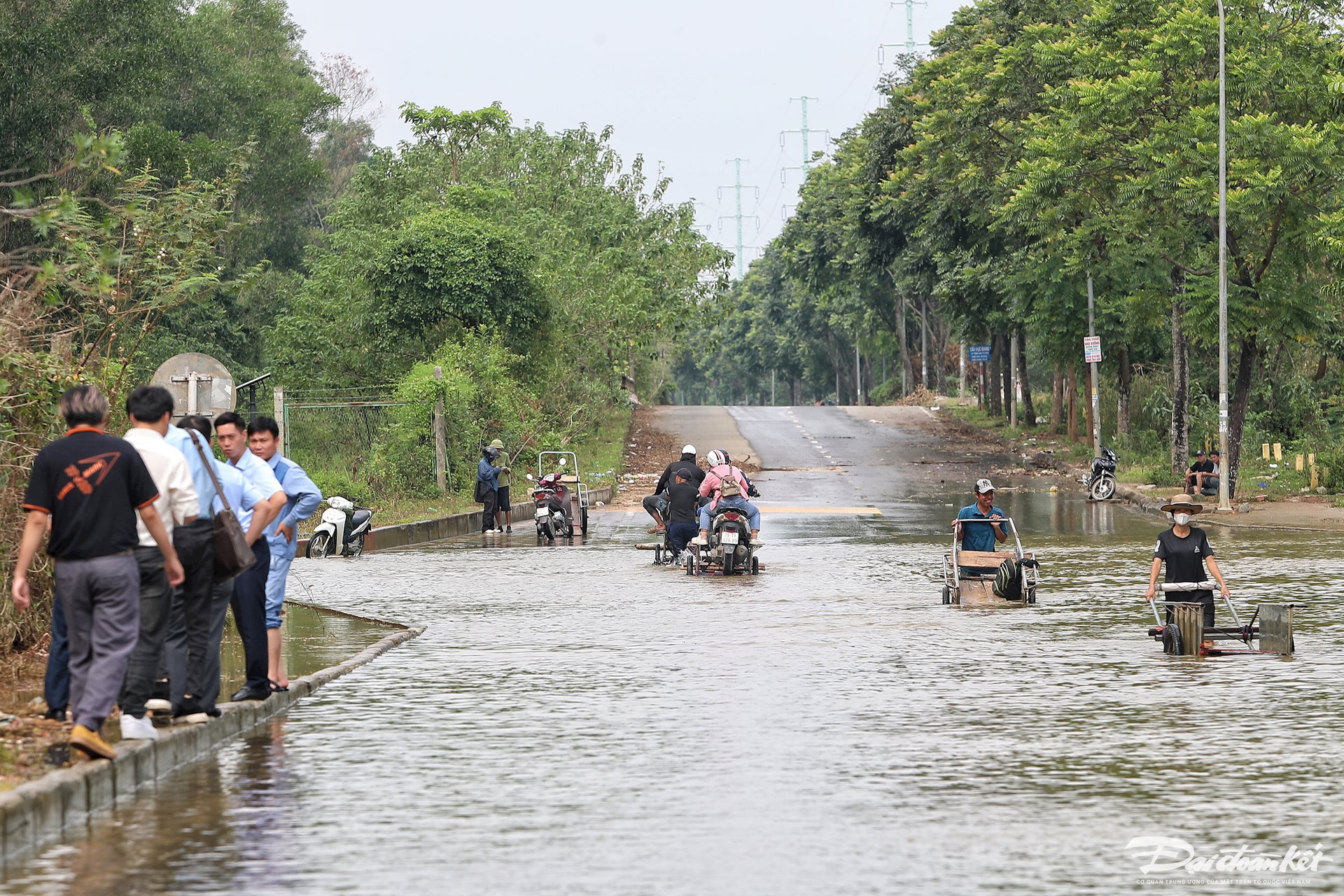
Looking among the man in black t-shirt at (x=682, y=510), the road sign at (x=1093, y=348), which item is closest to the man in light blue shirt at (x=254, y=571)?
the man in black t-shirt at (x=682, y=510)

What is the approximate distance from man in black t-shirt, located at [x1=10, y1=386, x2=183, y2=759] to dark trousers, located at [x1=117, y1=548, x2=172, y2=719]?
390mm

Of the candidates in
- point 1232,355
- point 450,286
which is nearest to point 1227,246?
point 1232,355

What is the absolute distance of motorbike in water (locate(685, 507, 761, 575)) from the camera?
2084 centimetres

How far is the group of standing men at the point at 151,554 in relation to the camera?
8.40 meters

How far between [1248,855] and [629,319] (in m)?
45.3

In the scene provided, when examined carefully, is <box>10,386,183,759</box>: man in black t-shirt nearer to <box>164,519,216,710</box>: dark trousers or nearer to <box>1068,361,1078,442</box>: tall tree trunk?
<box>164,519,216,710</box>: dark trousers

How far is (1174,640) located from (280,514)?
6.92 metres

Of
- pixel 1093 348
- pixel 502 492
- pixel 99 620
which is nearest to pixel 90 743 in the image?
pixel 99 620

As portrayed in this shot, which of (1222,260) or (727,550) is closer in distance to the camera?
(727,550)

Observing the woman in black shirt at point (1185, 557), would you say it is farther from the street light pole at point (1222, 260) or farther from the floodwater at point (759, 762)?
the street light pole at point (1222, 260)

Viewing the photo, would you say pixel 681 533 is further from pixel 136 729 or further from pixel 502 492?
pixel 136 729

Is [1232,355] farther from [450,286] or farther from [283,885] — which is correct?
[283,885]

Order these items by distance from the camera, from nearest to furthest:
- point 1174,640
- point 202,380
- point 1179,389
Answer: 1. point 1174,640
2. point 202,380
3. point 1179,389

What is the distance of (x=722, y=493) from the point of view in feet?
67.6
